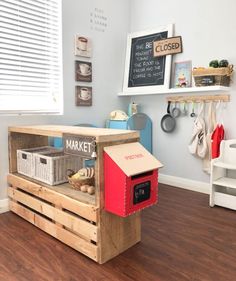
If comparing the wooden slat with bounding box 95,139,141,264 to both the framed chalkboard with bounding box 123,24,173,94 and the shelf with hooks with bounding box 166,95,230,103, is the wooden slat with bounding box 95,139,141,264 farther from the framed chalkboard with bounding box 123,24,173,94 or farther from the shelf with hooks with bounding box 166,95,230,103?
the framed chalkboard with bounding box 123,24,173,94

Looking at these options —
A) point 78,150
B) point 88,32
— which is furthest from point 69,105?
point 78,150

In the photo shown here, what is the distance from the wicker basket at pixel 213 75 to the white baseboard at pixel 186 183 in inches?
43.5

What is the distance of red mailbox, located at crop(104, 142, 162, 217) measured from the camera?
156 centimetres

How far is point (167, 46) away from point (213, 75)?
0.78 m

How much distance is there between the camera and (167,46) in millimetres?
3191

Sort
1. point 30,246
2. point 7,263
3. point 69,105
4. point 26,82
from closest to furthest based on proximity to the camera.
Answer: point 7,263
point 30,246
point 26,82
point 69,105

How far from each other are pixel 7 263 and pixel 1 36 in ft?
6.31

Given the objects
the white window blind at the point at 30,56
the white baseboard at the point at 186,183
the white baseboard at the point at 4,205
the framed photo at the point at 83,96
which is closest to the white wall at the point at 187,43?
the white baseboard at the point at 186,183

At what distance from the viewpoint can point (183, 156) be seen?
10.7 ft

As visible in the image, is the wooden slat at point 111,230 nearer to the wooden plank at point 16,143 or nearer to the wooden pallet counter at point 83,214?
the wooden pallet counter at point 83,214

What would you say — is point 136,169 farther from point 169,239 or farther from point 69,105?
point 69,105

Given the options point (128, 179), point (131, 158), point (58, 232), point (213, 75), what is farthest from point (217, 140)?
point (58, 232)

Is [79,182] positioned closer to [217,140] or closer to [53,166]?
[53,166]

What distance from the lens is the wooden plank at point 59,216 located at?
1.71 m
